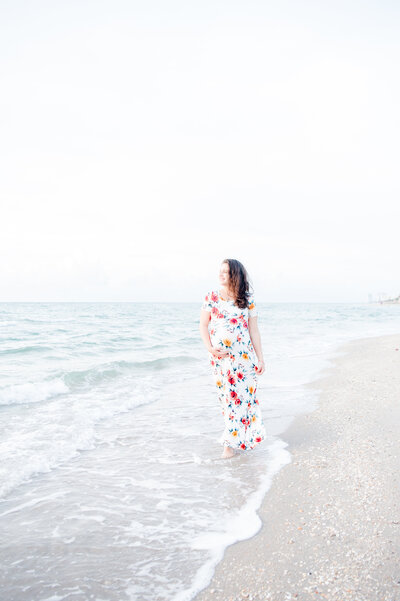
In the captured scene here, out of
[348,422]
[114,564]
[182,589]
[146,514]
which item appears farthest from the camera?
[348,422]

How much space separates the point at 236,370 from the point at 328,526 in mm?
1968

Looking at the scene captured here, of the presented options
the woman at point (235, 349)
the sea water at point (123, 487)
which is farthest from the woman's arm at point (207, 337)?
the sea water at point (123, 487)

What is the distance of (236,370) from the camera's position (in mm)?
4684

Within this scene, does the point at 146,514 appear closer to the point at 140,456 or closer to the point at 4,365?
the point at 140,456

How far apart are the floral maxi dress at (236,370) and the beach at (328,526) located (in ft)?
2.05

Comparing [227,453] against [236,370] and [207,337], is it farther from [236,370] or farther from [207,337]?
[207,337]

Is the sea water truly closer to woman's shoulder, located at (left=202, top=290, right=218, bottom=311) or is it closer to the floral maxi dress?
the floral maxi dress

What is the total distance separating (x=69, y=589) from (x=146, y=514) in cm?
100

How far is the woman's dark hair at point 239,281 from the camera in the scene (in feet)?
15.0

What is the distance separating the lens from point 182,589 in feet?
8.29

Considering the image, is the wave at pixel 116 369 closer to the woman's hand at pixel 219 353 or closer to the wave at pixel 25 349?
the wave at pixel 25 349

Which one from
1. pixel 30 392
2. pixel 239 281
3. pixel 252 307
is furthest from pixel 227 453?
pixel 30 392

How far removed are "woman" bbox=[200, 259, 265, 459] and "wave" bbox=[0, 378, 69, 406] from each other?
16.5 feet

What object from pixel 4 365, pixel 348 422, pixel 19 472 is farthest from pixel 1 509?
pixel 4 365
